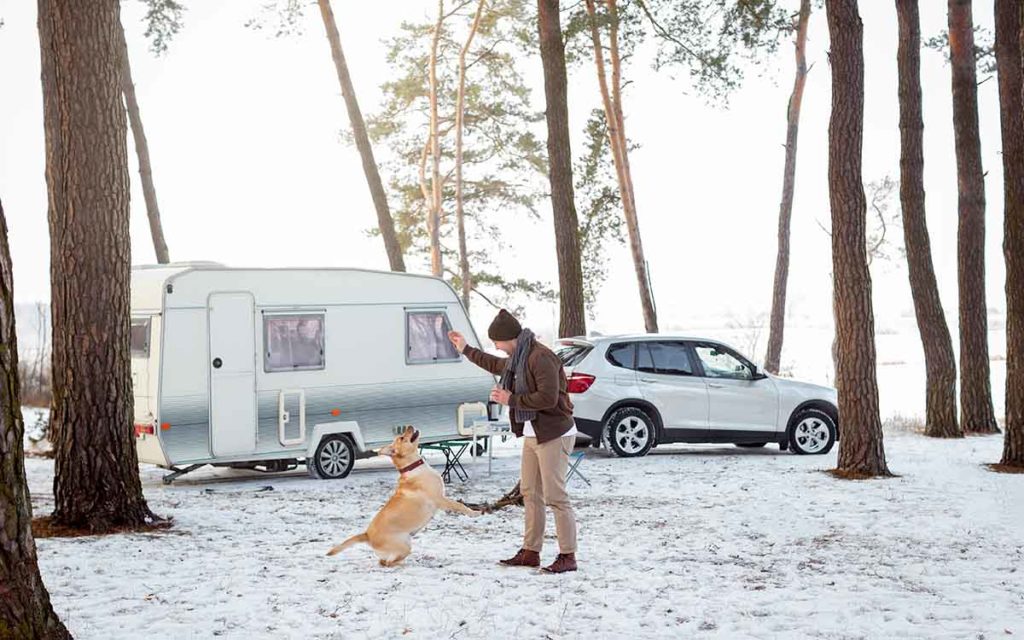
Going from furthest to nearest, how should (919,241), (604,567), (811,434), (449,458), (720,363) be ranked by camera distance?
(919,241) < (811,434) < (720,363) < (449,458) < (604,567)

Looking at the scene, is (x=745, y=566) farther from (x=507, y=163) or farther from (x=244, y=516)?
(x=507, y=163)

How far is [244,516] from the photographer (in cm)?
1029

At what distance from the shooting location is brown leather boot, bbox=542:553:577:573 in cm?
777

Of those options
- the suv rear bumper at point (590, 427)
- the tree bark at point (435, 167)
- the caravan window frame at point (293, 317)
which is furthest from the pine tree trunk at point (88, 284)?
the tree bark at point (435, 167)

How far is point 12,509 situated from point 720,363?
1122 cm

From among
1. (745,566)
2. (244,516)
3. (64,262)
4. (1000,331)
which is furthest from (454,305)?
(1000,331)

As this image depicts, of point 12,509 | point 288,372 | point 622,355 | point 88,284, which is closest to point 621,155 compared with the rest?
point 622,355

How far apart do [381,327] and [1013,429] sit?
6.96 meters

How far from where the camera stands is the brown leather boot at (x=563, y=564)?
7766mm

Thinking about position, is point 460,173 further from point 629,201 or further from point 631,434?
point 631,434

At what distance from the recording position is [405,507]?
7.92m

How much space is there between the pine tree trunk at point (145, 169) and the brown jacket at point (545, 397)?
13721mm

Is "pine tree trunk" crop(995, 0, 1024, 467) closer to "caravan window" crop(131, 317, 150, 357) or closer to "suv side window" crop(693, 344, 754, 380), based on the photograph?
"suv side window" crop(693, 344, 754, 380)

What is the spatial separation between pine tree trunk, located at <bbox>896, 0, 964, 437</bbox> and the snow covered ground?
16.3 ft
